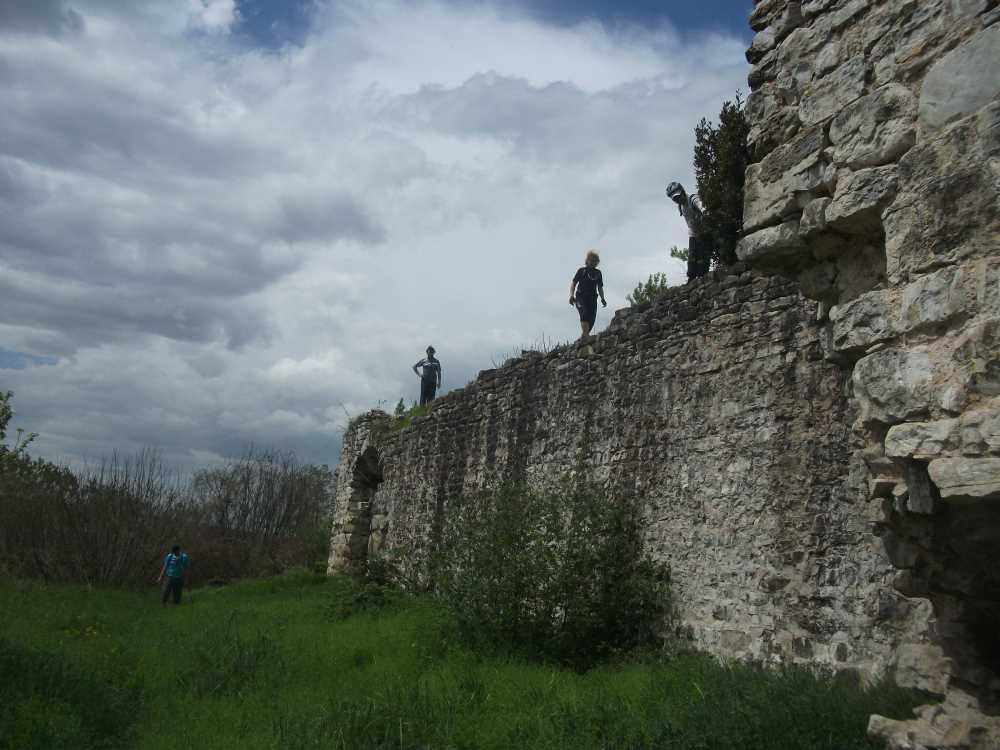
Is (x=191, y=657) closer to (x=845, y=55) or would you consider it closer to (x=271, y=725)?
(x=271, y=725)

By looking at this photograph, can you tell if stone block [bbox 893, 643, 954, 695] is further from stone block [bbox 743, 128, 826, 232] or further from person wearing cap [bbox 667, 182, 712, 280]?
person wearing cap [bbox 667, 182, 712, 280]

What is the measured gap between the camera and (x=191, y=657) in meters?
8.19

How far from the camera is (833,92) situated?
3658 mm

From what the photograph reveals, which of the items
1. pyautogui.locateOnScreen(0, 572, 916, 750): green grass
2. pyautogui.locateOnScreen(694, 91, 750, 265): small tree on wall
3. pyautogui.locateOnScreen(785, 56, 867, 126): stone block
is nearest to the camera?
pyautogui.locateOnScreen(785, 56, 867, 126): stone block

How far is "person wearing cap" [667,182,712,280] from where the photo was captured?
9.01 m

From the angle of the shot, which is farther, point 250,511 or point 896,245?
point 250,511

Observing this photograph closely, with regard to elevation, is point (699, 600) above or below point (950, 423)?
below

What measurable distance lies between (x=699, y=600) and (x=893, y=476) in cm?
388

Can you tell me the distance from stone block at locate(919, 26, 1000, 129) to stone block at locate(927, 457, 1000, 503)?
4.17ft

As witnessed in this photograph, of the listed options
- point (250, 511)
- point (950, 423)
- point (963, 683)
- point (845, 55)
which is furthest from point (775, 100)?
point (250, 511)

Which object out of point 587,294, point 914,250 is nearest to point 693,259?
point 587,294

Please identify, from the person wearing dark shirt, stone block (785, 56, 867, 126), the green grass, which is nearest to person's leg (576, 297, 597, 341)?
the person wearing dark shirt

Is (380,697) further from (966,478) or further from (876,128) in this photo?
(876,128)

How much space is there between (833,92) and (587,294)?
7.66 metres
